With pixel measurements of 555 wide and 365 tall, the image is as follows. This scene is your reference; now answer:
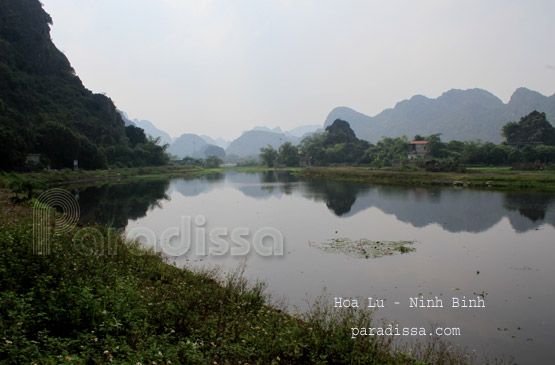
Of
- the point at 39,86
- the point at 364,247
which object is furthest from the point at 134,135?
the point at 364,247

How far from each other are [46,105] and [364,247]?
217 ft

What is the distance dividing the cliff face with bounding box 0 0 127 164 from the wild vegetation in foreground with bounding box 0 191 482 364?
48.7 metres

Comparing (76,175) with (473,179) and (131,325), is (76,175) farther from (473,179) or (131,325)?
(473,179)

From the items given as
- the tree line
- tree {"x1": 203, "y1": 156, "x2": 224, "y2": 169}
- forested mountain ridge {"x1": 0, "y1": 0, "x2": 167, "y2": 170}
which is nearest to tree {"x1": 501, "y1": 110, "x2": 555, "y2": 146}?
the tree line

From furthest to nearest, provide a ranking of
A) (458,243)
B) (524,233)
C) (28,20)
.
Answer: (28,20) → (524,233) → (458,243)

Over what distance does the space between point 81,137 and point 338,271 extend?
55.0m

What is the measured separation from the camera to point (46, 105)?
58.7 m

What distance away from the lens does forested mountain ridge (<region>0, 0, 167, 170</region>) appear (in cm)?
4788

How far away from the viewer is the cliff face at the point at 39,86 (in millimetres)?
51406

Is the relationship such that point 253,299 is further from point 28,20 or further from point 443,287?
point 28,20

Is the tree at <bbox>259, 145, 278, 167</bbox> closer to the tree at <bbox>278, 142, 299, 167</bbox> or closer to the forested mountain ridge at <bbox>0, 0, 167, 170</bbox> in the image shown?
the tree at <bbox>278, 142, 299, 167</bbox>

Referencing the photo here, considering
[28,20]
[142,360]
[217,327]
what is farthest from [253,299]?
[28,20]

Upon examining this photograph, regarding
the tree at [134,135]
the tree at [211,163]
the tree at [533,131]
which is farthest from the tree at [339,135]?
the tree at [134,135]

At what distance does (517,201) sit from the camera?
2325cm
